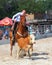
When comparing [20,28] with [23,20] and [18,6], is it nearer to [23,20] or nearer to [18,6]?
[23,20]

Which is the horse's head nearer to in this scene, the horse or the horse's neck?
the horse

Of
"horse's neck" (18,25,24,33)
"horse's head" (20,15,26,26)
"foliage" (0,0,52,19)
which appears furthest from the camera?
"foliage" (0,0,52,19)

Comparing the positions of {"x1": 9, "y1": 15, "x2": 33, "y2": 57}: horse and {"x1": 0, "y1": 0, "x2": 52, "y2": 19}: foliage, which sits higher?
{"x1": 0, "y1": 0, "x2": 52, "y2": 19}: foliage

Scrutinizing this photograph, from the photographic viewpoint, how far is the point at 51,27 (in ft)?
107

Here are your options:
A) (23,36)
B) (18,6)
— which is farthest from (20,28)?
(18,6)

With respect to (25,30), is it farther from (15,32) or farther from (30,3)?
(30,3)

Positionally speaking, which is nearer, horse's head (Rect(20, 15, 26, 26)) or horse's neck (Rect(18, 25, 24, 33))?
horse's head (Rect(20, 15, 26, 26))

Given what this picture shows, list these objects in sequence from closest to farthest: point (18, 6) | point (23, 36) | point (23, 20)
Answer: point (23, 20)
point (23, 36)
point (18, 6)

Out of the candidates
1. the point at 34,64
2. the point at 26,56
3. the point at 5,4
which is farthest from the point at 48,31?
the point at 5,4

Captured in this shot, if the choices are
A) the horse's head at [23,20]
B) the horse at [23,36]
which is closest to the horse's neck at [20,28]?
the horse at [23,36]

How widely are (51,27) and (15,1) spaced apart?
27.6m

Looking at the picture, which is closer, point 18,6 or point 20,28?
point 20,28

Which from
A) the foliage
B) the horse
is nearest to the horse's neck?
the horse

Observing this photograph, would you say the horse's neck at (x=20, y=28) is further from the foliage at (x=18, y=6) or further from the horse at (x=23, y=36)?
the foliage at (x=18, y=6)
